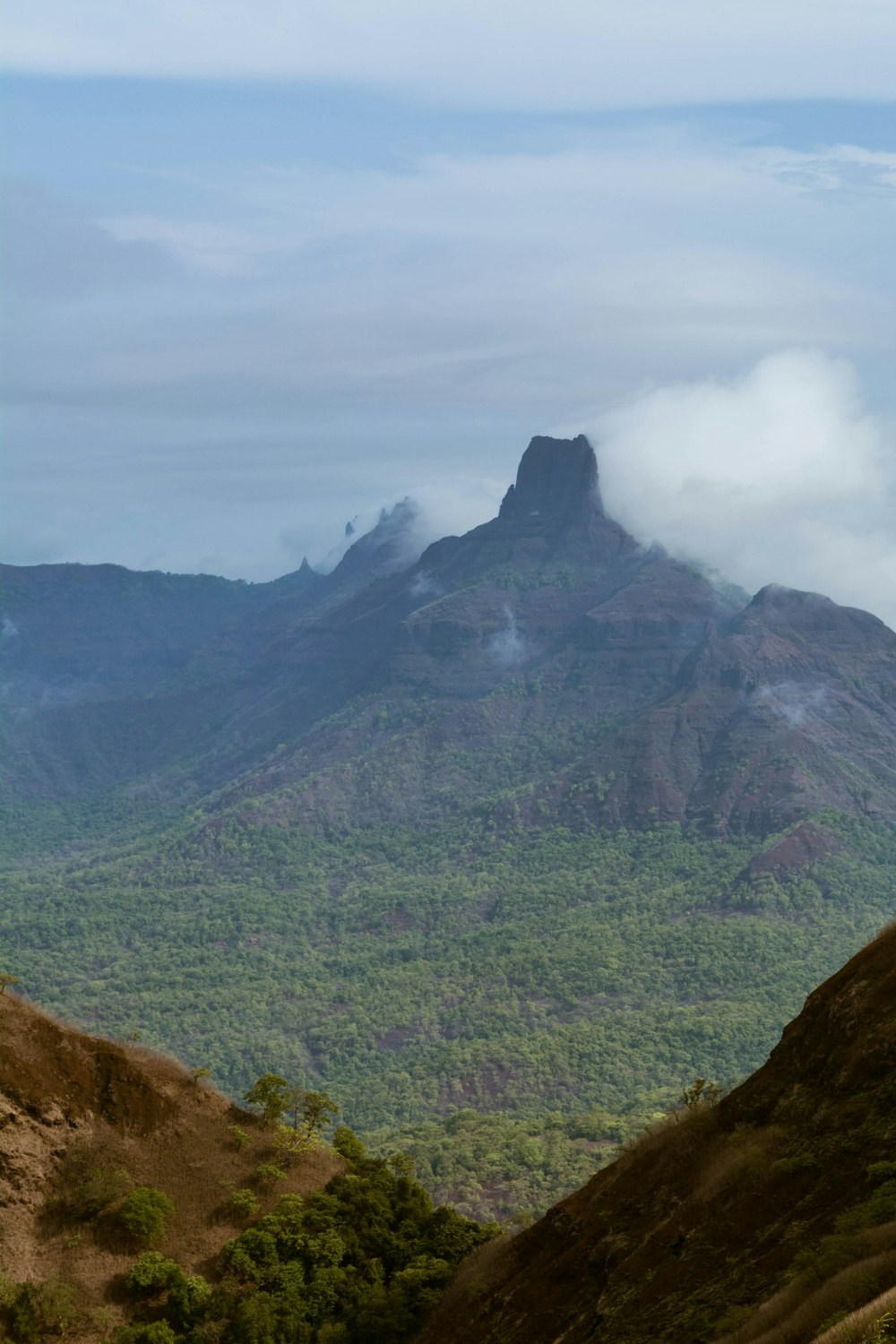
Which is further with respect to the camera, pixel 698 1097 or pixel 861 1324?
pixel 698 1097

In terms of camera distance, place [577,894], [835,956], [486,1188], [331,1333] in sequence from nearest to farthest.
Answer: [331,1333], [486,1188], [835,956], [577,894]

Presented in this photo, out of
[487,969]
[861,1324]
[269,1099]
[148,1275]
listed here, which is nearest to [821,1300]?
[861,1324]

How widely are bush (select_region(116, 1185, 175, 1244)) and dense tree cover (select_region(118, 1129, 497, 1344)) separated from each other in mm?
1013

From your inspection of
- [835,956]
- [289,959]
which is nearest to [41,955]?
[289,959]

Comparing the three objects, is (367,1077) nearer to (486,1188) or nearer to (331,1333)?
(486,1188)

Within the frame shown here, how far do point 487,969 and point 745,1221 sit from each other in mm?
130075

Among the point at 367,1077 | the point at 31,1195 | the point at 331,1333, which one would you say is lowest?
the point at 367,1077

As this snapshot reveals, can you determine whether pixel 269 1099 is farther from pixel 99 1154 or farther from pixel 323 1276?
pixel 323 1276

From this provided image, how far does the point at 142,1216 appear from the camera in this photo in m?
38.2

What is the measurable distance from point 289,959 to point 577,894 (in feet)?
132

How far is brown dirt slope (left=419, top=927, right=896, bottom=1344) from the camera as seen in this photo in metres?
23.4

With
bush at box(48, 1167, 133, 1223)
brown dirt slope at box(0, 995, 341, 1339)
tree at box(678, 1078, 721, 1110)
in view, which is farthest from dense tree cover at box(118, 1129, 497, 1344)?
tree at box(678, 1078, 721, 1110)

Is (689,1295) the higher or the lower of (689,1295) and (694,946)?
the higher

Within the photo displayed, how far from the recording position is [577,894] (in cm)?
18138
